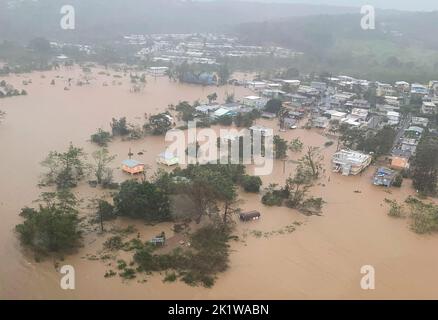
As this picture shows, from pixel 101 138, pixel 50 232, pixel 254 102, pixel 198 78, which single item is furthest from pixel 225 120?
pixel 50 232

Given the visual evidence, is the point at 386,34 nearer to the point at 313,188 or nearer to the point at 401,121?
the point at 401,121

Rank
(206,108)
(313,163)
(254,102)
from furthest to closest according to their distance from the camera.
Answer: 1. (254,102)
2. (206,108)
3. (313,163)

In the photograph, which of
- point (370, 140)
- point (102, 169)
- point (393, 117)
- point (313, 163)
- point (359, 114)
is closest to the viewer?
point (102, 169)

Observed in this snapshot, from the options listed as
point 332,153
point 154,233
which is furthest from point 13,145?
point 332,153

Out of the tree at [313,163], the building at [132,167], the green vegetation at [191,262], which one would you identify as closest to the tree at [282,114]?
the tree at [313,163]

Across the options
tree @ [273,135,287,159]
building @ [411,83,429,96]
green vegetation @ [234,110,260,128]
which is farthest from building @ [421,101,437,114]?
tree @ [273,135,287,159]

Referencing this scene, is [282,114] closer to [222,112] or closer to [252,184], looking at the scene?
[222,112]
